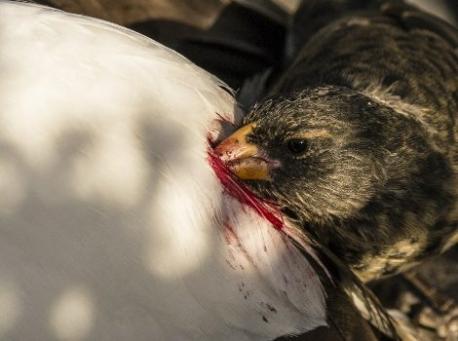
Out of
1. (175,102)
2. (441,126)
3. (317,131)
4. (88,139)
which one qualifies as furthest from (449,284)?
(88,139)

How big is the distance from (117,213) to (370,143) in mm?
716

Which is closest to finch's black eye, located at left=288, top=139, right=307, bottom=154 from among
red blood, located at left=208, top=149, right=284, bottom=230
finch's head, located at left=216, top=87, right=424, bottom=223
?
finch's head, located at left=216, top=87, right=424, bottom=223

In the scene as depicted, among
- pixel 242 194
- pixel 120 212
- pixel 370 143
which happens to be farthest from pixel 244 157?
pixel 120 212

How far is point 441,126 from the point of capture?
2281mm

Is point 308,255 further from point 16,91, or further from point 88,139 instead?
point 16,91

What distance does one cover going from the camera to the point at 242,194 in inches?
70.2

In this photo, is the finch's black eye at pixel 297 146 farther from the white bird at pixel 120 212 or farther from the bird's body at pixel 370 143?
the white bird at pixel 120 212

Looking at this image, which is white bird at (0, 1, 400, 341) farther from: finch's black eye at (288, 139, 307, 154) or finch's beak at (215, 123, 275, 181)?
finch's black eye at (288, 139, 307, 154)

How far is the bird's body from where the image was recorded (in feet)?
6.34

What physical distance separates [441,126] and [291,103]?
57 centimetres

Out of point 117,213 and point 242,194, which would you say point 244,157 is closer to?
point 242,194

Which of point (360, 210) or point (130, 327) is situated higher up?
point (360, 210)

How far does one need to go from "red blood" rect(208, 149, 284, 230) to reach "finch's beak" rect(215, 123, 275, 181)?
1.0 inches

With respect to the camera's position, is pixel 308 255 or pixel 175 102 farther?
pixel 308 255
